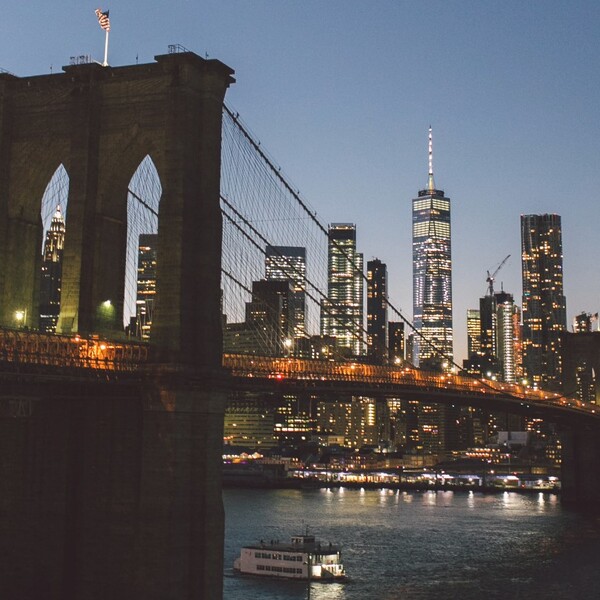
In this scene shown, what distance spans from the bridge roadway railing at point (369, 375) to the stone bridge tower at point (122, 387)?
5.78m

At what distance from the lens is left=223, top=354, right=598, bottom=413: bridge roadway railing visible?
2243 inches

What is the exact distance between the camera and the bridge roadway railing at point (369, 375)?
5697cm

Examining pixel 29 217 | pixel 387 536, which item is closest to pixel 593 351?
pixel 387 536

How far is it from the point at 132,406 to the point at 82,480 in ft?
12.7

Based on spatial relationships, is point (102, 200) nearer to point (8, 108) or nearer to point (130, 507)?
point (8, 108)

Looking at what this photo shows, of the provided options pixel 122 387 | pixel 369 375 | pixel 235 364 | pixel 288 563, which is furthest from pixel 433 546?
pixel 122 387

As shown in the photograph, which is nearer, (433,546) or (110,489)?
(110,489)

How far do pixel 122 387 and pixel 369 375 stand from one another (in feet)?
111

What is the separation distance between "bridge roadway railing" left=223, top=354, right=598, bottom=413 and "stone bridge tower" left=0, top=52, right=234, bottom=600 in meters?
5.78

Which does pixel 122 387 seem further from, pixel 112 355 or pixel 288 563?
pixel 288 563

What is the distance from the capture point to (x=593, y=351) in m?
141

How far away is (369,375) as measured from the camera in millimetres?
74000

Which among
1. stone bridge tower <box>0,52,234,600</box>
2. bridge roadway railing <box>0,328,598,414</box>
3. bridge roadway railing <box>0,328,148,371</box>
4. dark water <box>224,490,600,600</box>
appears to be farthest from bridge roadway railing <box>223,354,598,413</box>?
dark water <box>224,490,600,600</box>

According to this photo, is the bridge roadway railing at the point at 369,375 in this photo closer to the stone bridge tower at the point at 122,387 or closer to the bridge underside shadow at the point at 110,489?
the stone bridge tower at the point at 122,387
